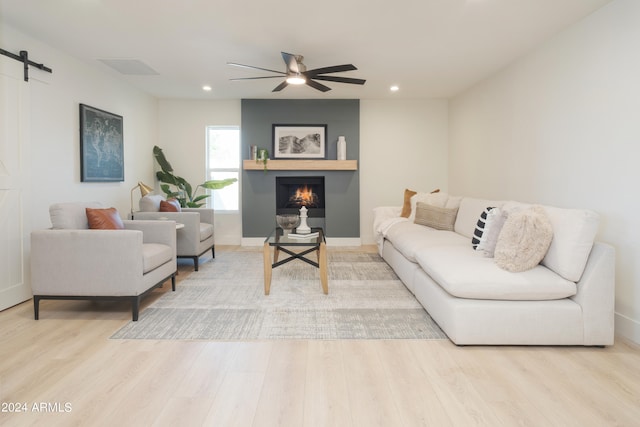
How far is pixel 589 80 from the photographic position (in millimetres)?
3041

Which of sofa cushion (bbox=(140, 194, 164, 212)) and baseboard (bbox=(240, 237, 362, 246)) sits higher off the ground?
sofa cushion (bbox=(140, 194, 164, 212))

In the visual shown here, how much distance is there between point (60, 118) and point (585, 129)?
16.3 feet

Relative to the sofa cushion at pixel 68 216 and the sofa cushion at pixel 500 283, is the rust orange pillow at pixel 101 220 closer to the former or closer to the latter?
the sofa cushion at pixel 68 216

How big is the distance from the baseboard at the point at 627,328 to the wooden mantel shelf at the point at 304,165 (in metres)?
4.07

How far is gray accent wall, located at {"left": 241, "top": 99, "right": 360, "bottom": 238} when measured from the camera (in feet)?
20.6

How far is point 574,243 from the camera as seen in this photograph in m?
2.42

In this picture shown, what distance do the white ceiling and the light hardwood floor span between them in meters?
2.52

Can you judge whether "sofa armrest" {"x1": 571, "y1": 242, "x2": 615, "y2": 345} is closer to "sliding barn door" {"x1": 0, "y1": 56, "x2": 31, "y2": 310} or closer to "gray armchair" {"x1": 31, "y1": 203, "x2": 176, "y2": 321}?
"gray armchair" {"x1": 31, "y1": 203, "x2": 176, "y2": 321}

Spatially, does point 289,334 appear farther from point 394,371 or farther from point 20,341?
point 20,341

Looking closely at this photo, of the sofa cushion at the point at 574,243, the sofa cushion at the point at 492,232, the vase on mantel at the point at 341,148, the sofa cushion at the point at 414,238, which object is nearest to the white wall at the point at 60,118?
the vase on mantel at the point at 341,148

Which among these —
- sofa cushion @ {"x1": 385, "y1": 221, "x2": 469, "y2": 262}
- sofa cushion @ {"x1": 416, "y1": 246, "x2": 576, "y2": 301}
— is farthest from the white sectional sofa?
sofa cushion @ {"x1": 385, "y1": 221, "x2": 469, "y2": 262}

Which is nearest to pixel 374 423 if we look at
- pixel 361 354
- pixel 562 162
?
pixel 361 354

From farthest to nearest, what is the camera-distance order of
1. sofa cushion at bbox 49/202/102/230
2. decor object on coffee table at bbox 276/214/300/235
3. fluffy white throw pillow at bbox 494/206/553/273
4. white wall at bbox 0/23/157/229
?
decor object on coffee table at bbox 276/214/300/235 → white wall at bbox 0/23/157/229 → sofa cushion at bbox 49/202/102/230 → fluffy white throw pillow at bbox 494/206/553/273

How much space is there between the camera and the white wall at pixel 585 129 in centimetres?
264
